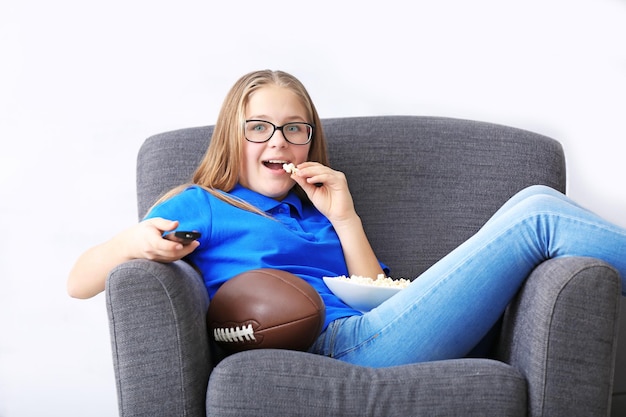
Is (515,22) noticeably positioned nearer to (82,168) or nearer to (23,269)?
(82,168)

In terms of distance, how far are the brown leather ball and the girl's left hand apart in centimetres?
51

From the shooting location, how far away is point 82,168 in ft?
10.0

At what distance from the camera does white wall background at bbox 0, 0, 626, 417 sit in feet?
9.95

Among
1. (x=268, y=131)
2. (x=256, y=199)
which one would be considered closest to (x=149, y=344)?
(x=256, y=199)

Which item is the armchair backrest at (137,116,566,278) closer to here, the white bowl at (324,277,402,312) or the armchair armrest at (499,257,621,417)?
the white bowl at (324,277,402,312)

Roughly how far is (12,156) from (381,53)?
137 cm

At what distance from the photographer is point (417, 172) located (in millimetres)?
2713

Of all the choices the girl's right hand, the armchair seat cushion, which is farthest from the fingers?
the armchair seat cushion

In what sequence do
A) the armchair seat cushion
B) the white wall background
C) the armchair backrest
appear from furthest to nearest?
the white wall background
the armchair backrest
the armchair seat cushion

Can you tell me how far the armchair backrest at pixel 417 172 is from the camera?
2.65 m

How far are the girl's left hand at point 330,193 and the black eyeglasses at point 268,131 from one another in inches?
3.4

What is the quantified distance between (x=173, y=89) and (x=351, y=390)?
1618 mm

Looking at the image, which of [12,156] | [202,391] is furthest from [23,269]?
[202,391]

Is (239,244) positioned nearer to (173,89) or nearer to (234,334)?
(234,334)
